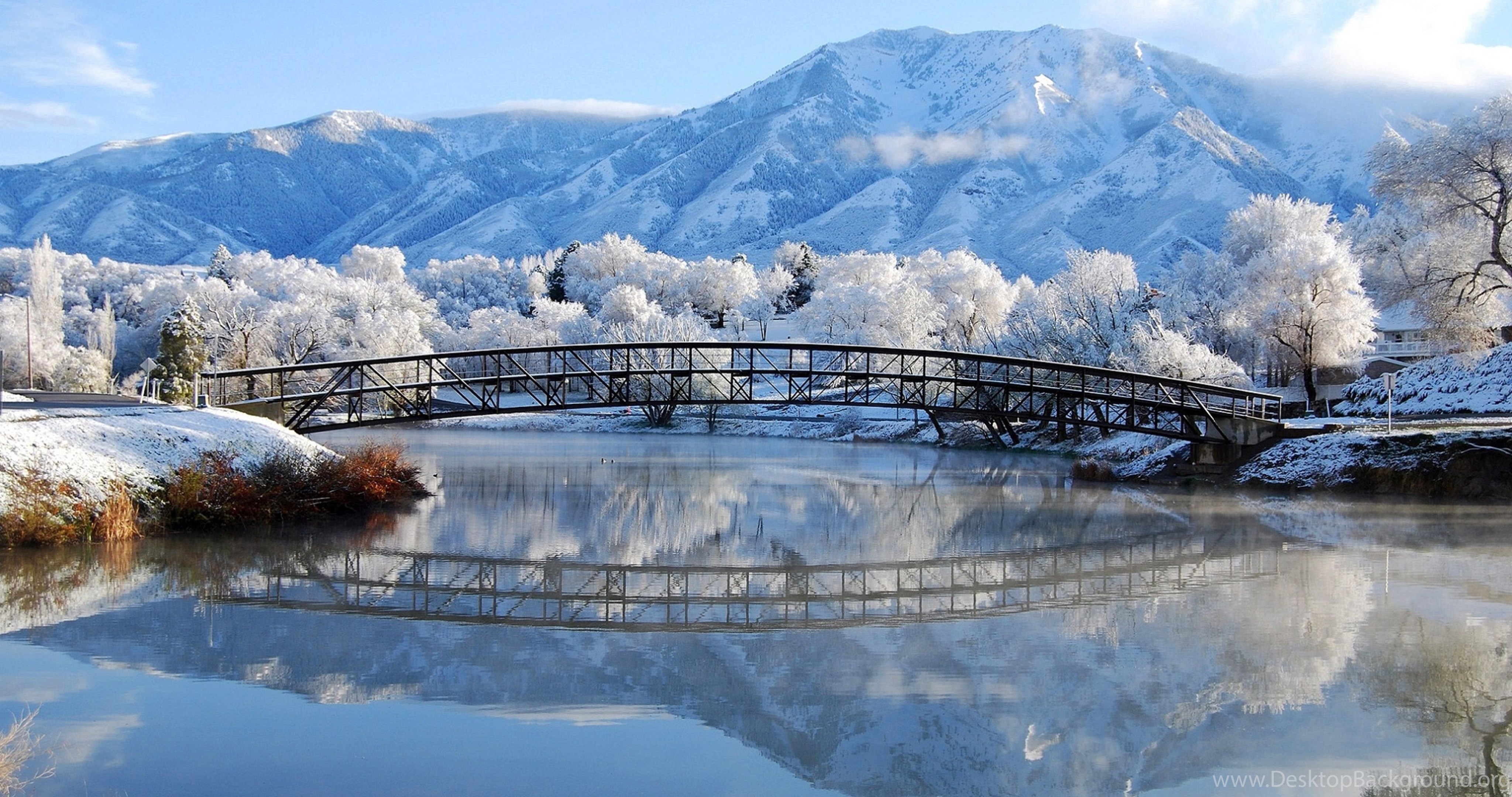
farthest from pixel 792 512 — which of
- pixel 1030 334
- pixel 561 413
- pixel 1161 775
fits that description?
pixel 561 413

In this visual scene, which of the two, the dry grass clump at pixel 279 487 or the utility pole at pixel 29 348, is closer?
the dry grass clump at pixel 279 487

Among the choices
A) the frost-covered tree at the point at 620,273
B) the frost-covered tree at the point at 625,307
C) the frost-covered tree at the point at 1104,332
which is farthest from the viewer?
the frost-covered tree at the point at 620,273

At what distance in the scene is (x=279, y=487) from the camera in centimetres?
2766

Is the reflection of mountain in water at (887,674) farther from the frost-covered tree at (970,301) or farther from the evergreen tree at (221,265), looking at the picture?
the evergreen tree at (221,265)

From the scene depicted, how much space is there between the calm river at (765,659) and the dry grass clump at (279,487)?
1.69m

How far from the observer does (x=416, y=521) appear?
2866 centimetres

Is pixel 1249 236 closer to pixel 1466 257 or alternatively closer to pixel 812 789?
pixel 1466 257

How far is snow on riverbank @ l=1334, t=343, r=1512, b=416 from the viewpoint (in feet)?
143

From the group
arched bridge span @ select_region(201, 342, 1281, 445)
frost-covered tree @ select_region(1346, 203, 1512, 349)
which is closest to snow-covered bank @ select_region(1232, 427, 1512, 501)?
arched bridge span @ select_region(201, 342, 1281, 445)

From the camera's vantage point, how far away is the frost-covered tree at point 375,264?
5221 inches

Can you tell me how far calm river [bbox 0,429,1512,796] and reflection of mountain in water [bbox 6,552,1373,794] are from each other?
0.19ft

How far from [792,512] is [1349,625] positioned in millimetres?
17119

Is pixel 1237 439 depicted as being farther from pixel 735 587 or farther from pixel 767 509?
pixel 735 587

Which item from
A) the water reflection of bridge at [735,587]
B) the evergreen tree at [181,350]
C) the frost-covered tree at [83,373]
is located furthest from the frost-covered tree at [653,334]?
the frost-covered tree at [83,373]
